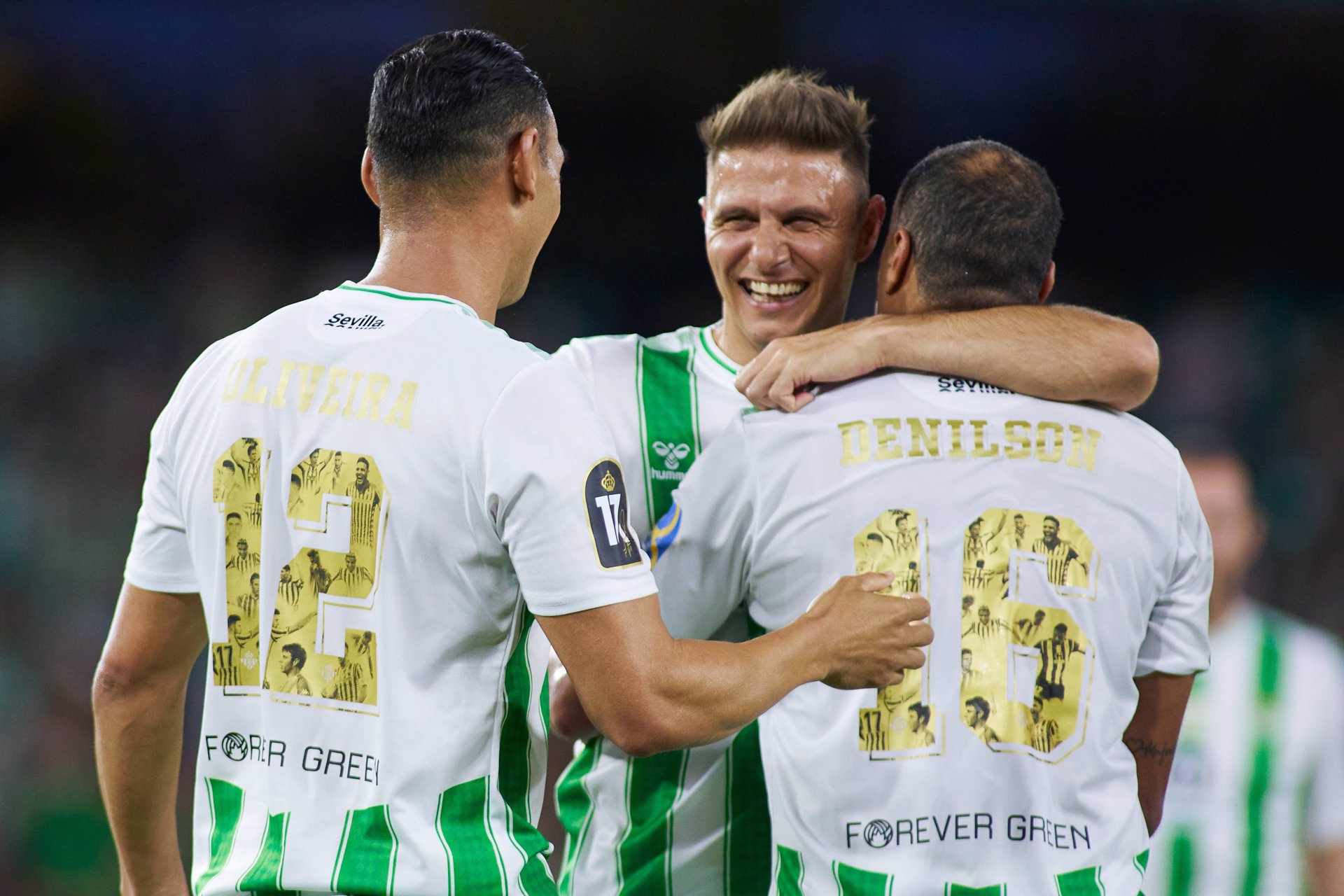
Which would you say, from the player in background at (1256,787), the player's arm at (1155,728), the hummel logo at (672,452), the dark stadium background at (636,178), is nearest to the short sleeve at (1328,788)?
the player in background at (1256,787)

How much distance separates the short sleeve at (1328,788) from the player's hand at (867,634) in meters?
2.90

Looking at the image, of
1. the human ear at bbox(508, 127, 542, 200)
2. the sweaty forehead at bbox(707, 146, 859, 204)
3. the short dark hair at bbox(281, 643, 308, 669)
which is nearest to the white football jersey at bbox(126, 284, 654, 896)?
the short dark hair at bbox(281, 643, 308, 669)

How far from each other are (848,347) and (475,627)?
0.87 meters

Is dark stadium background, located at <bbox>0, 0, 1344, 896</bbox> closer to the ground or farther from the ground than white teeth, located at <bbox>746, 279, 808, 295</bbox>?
farther from the ground

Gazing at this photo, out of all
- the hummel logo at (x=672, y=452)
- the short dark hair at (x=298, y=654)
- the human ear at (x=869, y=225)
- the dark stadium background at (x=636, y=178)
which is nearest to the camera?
the short dark hair at (x=298, y=654)

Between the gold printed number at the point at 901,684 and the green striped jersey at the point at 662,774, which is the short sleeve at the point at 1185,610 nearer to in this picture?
the gold printed number at the point at 901,684

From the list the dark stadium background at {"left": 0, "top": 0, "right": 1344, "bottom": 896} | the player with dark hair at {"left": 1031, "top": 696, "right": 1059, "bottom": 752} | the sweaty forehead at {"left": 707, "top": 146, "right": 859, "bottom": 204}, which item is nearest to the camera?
the player with dark hair at {"left": 1031, "top": 696, "right": 1059, "bottom": 752}

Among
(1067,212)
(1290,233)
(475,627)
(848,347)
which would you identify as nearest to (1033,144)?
(1067,212)

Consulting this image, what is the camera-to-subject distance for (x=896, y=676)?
2127mm

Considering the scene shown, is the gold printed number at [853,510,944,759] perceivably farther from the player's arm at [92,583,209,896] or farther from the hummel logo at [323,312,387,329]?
the player's arm at [92,583,209,896]

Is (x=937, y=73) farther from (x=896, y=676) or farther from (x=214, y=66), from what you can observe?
(x=896, y=676)

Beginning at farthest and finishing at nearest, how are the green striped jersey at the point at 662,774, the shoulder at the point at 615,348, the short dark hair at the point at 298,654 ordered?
the shoulder at the point at 615,348, the green striped jersey at the point at 662,774, the short dark hair at the point at 298,654

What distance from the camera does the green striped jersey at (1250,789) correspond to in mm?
4316

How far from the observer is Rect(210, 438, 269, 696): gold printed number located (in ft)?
6.90
